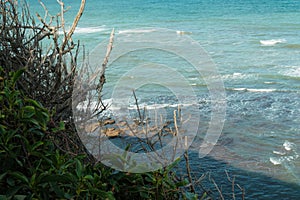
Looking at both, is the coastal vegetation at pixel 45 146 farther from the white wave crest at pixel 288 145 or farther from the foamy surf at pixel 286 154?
the white wave crest at pixel 288 145

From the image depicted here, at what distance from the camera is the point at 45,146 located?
3.08 m

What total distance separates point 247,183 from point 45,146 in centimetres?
667

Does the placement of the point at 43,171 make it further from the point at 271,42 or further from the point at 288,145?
the point at 271,42

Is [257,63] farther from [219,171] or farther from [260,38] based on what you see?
[219,171]

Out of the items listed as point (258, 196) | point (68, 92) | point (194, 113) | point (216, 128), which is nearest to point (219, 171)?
point (258, 196)

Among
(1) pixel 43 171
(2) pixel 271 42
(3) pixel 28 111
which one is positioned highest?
(3) pixel 28 111

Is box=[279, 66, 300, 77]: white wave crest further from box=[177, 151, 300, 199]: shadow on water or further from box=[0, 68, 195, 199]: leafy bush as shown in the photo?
box=[0, 68, 195, 199]: leafy bush

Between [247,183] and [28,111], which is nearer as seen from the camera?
[28,111]

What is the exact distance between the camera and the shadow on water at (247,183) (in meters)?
8.66

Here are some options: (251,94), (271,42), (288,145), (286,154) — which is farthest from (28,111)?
(271,42)

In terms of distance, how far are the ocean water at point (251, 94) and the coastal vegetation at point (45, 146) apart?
0.64 meters

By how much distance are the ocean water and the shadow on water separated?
2 centimetres

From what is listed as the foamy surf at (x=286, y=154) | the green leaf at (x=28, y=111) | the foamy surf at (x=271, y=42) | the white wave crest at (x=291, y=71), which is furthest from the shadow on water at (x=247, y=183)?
the foamy surf at (x=271, y=42)

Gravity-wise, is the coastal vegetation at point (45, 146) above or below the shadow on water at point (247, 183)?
above
